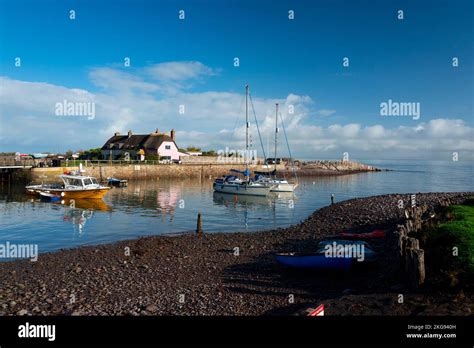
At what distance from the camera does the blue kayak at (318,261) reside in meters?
14.8

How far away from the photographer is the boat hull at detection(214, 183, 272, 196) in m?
52.7

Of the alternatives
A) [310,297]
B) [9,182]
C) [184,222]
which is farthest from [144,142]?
[310,297]

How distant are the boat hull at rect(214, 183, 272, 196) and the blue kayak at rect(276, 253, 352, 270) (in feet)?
122

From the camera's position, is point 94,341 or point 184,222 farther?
point 184,222

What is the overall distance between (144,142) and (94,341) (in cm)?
8488

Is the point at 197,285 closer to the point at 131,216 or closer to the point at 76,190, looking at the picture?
the point at 131,216

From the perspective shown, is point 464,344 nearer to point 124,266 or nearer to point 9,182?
point 124,266

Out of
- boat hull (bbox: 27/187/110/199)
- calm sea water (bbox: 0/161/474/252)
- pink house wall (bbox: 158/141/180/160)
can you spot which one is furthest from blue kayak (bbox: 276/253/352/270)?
pink house wall (bbox: 158/141/180/160)

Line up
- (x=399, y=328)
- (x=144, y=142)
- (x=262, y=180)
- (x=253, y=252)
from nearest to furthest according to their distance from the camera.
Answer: (x=399, y=328) → (x=253, y=252) → (x=262, y=180) → (x=144, y=142)

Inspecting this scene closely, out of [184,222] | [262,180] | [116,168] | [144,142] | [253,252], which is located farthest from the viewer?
[144,142]

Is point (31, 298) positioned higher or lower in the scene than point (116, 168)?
lower

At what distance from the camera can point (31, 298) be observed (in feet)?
40.9

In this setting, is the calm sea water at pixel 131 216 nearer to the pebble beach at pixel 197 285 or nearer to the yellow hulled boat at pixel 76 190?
the yellow hulled boat at pixel 76 190

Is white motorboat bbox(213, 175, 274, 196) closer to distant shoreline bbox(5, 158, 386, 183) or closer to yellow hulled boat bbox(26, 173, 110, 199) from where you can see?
yellow hulled boat bbox(26, 173, 110, 199)
